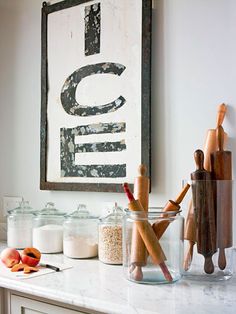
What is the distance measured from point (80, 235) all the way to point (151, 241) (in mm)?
448

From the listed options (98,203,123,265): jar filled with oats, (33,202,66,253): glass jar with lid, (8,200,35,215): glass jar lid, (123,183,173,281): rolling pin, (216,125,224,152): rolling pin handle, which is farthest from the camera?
(8,200,35,215): glass jar lid

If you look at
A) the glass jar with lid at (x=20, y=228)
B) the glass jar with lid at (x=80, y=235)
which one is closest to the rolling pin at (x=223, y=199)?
the glass jar with lid at (x=80, y=235)

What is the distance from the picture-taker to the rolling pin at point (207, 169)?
134cm

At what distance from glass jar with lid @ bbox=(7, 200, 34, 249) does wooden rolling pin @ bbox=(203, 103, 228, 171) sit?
82 cm

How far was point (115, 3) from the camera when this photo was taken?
5.57 ft

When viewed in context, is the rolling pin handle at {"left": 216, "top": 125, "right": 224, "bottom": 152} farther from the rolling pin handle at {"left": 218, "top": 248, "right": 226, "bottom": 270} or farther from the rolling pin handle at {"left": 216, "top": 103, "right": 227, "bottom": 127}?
the rolling pin handle at {"left": 218, "top": 248, "right": 226, "bottom": 270}

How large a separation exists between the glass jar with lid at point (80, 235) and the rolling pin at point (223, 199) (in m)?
Answer: 0.52

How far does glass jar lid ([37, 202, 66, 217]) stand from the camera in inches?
70.2

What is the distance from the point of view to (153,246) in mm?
1247

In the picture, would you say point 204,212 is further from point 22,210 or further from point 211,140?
point 22,210

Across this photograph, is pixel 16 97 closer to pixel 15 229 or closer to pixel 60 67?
pixel 60 67

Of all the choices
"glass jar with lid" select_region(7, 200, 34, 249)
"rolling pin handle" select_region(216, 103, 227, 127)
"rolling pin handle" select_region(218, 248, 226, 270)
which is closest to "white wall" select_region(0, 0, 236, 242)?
"rolling pin handle" select_region(216, 103, 227, 127)

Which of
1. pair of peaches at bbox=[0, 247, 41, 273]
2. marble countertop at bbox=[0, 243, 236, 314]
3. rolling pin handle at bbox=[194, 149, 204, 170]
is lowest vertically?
marble countertop at bbox=[0, 243, 236, 314]

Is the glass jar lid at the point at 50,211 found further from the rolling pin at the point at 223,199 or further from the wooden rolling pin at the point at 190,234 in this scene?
the rolling pin at the point at 223,199
